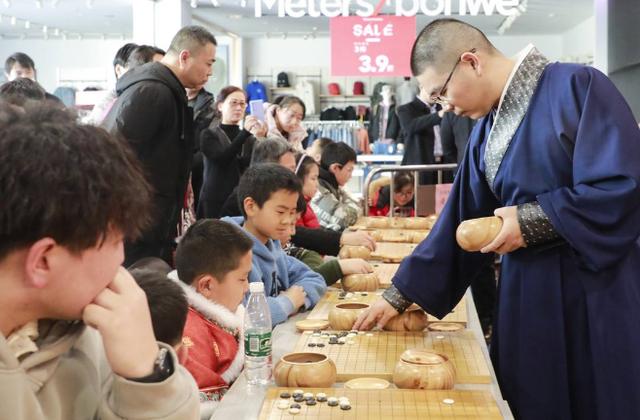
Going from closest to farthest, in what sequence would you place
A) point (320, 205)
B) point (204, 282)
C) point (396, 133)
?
point (204, 282)
point (320, 205)
point (396, 133)

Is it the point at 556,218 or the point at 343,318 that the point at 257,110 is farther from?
the point at 556,218

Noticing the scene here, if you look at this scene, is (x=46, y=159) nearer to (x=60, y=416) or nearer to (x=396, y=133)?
(x=60, y=416)

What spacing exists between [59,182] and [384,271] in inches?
97.5

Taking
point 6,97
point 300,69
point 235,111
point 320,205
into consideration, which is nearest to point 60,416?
point 6,97

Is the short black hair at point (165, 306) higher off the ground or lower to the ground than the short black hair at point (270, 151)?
lower

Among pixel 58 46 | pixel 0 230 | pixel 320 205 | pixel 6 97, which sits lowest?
pixel 320 205

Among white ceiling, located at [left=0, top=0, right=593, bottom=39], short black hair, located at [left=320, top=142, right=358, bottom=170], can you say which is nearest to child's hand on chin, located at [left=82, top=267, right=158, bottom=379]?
short black hair, located at [left=320, top=142, right=358, bottom=170]

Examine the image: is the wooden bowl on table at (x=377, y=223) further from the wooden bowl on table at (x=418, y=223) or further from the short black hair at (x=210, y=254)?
the short black hair at (x=210, y=254)

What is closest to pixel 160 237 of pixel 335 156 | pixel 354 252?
pixel 354 252

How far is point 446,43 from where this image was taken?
2.13 m

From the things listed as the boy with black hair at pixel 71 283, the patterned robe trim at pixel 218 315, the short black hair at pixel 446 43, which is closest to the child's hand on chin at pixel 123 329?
the boy with black hair at pixel 71 283

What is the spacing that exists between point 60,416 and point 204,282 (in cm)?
119

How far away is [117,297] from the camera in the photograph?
39.6 inches

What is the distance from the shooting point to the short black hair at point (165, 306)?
→ 1561 mm
